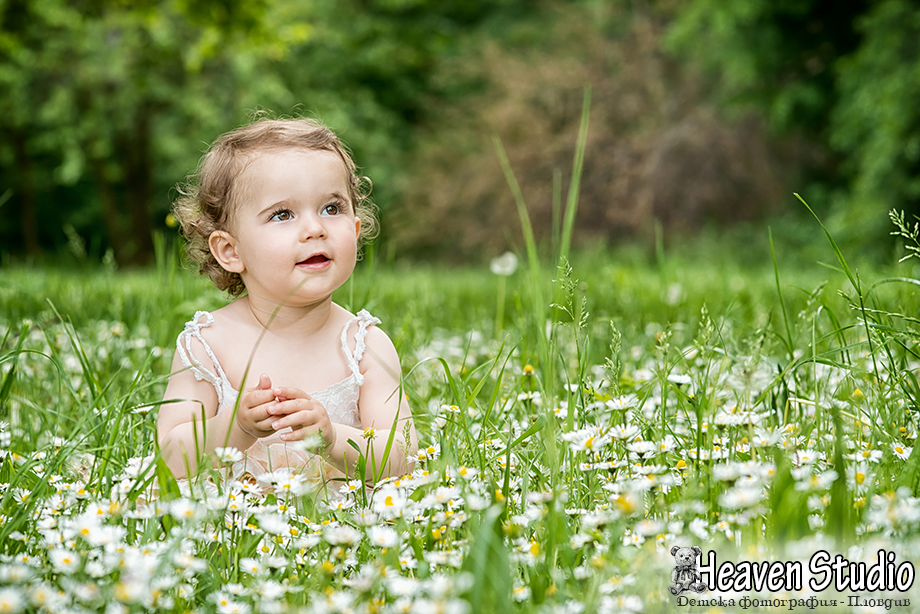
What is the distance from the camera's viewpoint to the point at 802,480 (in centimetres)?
130

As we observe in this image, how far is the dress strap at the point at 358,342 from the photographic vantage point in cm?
196

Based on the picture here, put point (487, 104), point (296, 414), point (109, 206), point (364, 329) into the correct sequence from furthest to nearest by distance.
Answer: point (109, 206) < point (487, 104) < point (364, 329) < point (296, 414)

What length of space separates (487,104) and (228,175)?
16.3 meters

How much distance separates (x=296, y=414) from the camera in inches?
62.7

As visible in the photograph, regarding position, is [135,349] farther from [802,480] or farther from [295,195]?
[802,480]

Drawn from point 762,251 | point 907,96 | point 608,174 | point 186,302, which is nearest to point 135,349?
point 186,302

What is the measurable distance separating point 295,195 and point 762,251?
13.8 m

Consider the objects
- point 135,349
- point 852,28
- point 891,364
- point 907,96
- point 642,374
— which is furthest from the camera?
point 852,28

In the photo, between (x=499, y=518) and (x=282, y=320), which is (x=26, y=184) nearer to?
(x=282, y=320)

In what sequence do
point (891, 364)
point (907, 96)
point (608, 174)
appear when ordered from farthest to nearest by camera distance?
point (608, 174)
point (907, 96)
point (891, 364)

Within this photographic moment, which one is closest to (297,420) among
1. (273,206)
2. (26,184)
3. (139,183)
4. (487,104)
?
(273,206)

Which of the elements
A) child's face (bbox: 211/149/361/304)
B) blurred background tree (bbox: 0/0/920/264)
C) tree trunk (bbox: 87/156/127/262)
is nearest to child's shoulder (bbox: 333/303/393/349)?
child's face (bbox: 211/149/361/304)

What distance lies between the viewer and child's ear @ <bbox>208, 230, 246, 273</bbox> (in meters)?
1.96

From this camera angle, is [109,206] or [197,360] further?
[109,206]
